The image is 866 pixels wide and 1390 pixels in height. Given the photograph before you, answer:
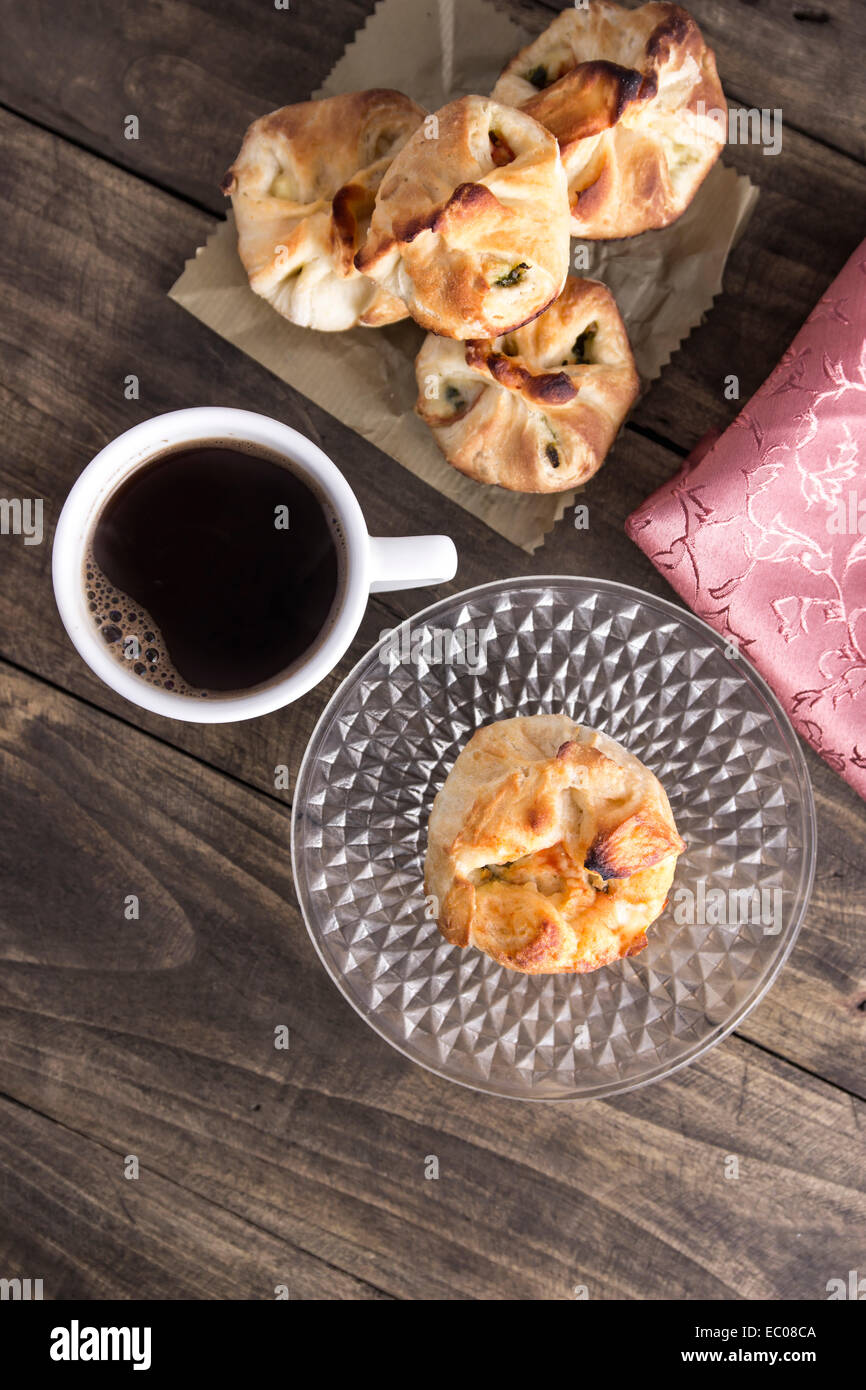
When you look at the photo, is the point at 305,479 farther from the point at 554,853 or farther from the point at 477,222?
the point at 554,853

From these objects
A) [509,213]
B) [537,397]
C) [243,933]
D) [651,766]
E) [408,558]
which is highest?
[509,213]

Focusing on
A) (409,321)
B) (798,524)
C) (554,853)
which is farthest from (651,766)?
(409,321)

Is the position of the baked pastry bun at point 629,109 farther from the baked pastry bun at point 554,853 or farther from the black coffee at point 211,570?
the baked pastry bun at point 554,853

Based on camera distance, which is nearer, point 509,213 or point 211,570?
point 509,213

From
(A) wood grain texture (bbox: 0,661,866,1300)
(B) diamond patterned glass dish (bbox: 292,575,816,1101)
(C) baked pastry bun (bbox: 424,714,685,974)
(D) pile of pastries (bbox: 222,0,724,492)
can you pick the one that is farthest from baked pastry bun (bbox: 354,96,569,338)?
(A) wood grain texture (bbox: 0,661,866,1300)

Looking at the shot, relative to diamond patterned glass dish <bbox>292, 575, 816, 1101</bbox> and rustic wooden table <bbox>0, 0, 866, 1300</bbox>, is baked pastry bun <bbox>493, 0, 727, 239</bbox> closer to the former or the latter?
rustic wooden table <bbox>0, 0, 866, 1300</bbox>

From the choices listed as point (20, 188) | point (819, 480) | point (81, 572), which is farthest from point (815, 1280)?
point (20, 188)

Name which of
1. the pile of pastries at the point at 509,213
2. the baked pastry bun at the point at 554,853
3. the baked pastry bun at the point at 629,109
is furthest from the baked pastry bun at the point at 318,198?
the baked pastry bun at the point at 554,853

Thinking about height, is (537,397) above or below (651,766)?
above
